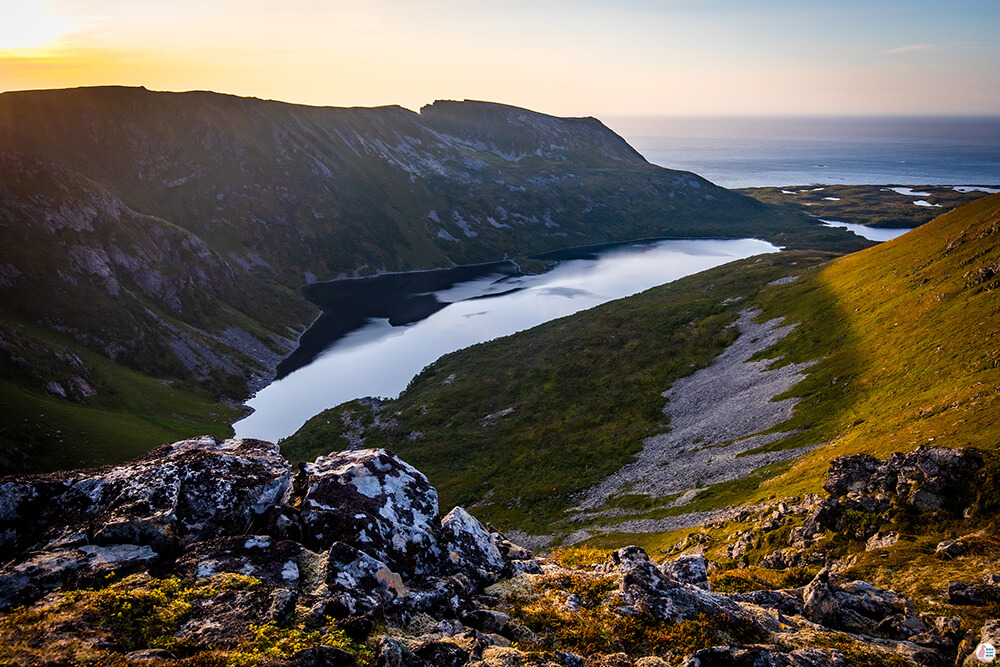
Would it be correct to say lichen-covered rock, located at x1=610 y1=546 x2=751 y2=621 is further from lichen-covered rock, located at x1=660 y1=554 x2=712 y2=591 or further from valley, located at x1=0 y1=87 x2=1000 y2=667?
lichen-covered rock, located at x1=660 y1=554 x2=712 y2=591

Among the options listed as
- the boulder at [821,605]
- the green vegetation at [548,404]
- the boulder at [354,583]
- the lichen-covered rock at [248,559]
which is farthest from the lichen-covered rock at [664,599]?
the green vegetation at [548,404]

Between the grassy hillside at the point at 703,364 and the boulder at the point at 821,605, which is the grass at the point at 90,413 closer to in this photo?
the grassy hillside at the point at 703,364

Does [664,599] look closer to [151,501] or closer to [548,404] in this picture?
[151,501]

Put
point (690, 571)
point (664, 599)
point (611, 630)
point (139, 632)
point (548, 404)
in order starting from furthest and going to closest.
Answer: point (548, 404) < point (690, 571) < point (664, 599) < point (611, 630) < point (139, 632)

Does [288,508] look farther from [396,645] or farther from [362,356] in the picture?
[362,356]

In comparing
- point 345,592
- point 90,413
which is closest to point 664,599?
point 345,592

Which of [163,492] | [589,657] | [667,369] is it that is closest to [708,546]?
[589,657]
